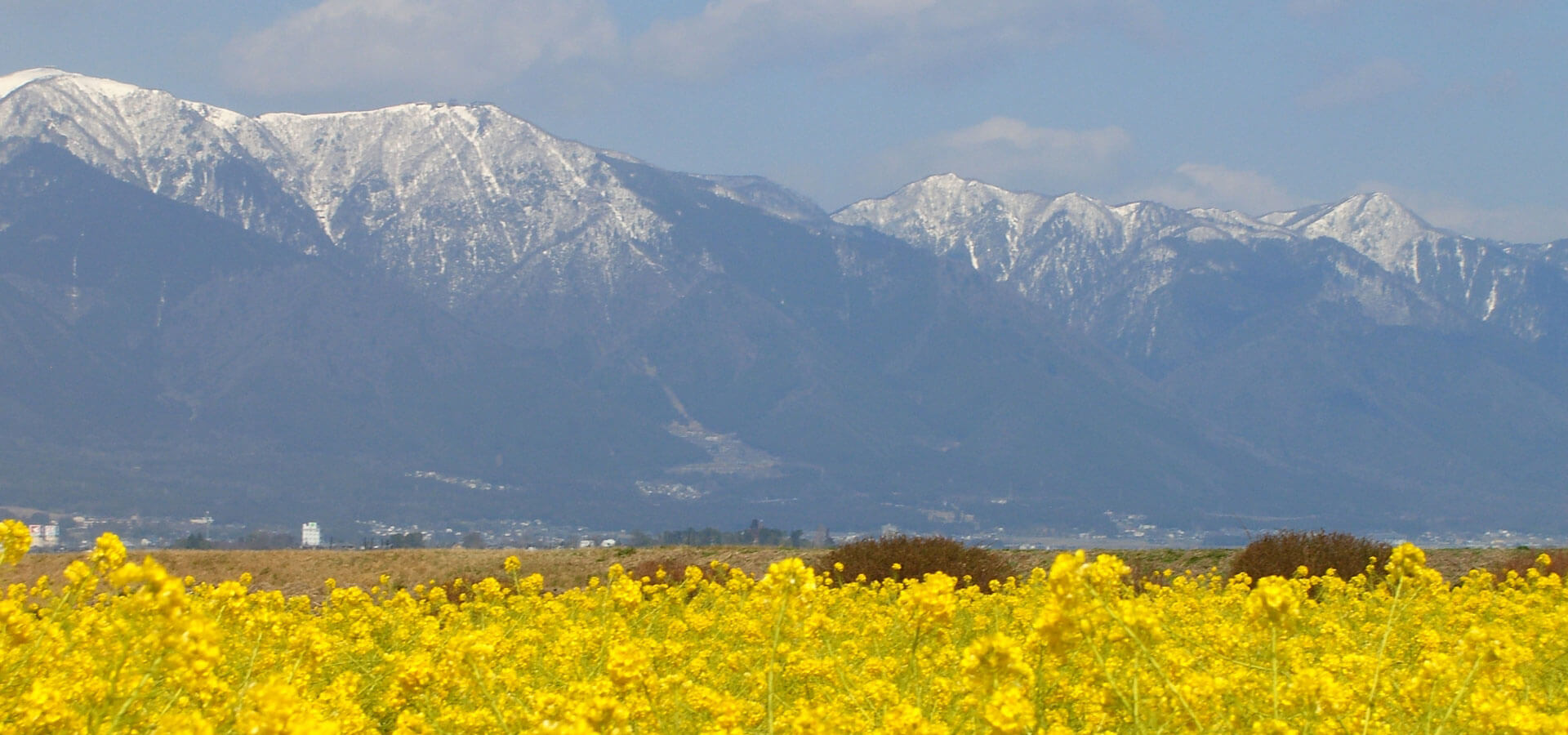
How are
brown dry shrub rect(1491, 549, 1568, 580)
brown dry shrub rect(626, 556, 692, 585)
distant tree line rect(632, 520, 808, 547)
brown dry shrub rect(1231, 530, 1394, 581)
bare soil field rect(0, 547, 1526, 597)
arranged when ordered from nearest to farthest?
brown dry shrub rect(1491, 549, 1568, 580)
brown dry shrub rect(1231, 530, 1394, 581)
brown dry shrub rect(626, 556, 692, 585)
bare soil field rect(0, 547, 1526, 597)
distant tree line rect(632, 520, 808, 547)

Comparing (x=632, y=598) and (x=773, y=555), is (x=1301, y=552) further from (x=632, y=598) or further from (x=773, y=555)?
(x=632, y=598)

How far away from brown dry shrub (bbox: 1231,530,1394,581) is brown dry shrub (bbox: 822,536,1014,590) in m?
3.77

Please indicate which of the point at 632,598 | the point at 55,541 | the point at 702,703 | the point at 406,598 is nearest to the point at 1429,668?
the point at 702,703

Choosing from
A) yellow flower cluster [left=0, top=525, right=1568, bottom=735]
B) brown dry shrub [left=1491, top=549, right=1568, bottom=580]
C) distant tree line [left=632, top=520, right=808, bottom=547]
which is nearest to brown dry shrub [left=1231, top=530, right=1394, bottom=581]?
brown dry shrub [left=1491, top=549, right=1568, bottom=580]

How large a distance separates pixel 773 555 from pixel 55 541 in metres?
181

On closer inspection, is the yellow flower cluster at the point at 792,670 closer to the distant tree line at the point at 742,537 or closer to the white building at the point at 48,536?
the distant tree line at the point at 742,537

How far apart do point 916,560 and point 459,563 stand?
10633mm

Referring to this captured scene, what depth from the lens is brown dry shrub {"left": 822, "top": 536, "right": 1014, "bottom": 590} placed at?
22.8m

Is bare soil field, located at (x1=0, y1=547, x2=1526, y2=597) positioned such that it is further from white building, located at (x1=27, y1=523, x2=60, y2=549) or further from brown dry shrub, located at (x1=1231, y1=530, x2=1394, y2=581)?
white building, located at (x1=27, y1=523, x2=60, y2=549)

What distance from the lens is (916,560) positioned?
2308 cm

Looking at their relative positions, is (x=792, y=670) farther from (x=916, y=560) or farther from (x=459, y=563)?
(x=459, y=563)

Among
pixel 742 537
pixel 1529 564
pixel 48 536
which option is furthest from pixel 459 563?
pixel 48 536

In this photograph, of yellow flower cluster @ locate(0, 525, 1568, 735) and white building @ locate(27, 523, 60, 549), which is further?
white building @ locate(27, 523, 60, 549)

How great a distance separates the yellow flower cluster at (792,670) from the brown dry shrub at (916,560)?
37.0ft
